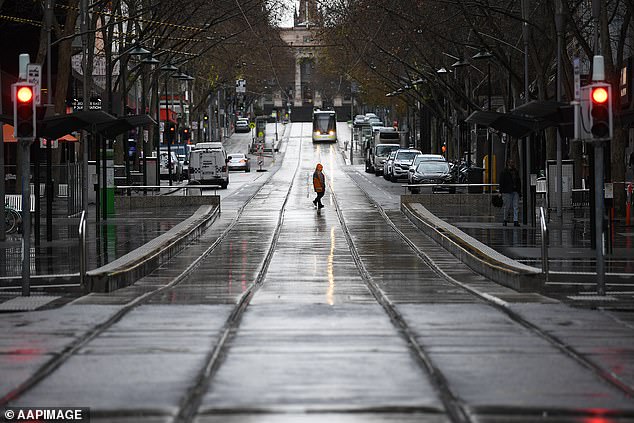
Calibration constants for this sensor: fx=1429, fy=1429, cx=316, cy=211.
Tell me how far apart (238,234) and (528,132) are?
27.7 ft

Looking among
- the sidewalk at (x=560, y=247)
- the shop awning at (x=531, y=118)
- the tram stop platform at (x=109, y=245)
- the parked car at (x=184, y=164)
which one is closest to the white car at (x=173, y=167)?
the parked car at (x=184, y=164)

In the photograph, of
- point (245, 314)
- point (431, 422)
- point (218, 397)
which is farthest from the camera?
point (245, 314)

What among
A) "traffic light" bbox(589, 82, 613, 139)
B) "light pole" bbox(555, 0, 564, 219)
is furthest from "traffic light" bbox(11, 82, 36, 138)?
"light pole" bbox(555, 0, 564, 219)

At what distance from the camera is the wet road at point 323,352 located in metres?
10.8

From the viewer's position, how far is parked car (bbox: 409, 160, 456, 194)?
2653 inches

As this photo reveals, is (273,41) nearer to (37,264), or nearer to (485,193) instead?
(485,193)

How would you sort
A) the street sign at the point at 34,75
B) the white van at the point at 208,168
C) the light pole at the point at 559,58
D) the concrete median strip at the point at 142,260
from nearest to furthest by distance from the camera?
the street sign at the point at 34,75 → the concrete median strip at the point at 142,260 → the light pole at the point at 559,58 → the white van at the point at 208,168

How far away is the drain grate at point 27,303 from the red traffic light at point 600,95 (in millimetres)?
8267

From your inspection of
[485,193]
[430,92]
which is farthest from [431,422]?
[430,92]

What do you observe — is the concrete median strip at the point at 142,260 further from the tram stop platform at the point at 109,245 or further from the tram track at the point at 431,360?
the tram track at the point at 431,360

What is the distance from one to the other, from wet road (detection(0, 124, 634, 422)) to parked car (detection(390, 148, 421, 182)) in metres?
55.2

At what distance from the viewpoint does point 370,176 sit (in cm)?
9450

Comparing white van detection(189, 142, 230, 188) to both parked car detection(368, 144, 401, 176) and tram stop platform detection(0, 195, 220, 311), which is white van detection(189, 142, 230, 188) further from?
parked car detection(368, 144, 401, 176)

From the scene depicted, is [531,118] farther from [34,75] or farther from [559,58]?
[34,75]
